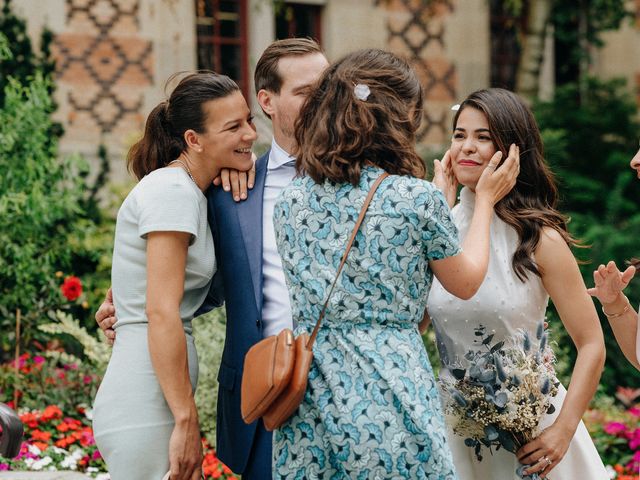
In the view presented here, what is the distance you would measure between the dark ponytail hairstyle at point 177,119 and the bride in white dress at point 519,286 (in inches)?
32.0

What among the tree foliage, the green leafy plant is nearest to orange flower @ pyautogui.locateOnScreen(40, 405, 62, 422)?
the green leafy plant

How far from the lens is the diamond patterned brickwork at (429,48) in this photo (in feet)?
40.1

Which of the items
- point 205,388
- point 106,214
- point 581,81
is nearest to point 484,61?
point 581,81

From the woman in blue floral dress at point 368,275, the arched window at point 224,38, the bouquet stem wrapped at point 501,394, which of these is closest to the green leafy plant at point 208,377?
the bouquet stem wrapped at point 501,394

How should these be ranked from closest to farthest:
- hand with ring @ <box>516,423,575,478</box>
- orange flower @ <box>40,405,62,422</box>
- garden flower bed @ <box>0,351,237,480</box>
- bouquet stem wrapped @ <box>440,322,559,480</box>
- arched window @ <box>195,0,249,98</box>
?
1. bouquet stem wrapped @ <box>440,322,559,480</box>
2. hand with ring @ <box>516,423,575,478</box>
3. garden flower bed @ <box>0,351,237,480</box>
4. orange flower @ <box>40,405,62,422</box>
5. arched window @ <box>195,0,249,98</box>

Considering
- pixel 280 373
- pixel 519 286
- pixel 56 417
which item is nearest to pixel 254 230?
pixel 280 373

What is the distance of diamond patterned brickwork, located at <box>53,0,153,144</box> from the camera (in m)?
10.1

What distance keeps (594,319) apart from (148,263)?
1.54m

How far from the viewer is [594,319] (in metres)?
3.55

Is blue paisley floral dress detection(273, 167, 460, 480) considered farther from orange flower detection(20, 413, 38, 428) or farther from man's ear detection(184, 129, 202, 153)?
orange flower detection(20, 413, 38, 428)

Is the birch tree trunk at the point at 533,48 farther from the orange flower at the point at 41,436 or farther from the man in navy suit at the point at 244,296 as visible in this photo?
the man in navy suit at the point at 244,296

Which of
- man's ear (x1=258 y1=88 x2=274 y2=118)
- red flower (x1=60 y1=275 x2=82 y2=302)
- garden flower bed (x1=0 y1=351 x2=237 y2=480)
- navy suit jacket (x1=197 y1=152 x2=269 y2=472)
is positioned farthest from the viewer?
red flower (x1=60 y1=275 x2=82 y2=302)

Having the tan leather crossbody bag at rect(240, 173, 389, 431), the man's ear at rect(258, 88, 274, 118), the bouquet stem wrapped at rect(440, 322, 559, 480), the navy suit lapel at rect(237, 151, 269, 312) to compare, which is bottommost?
the bouquet stem wrapped at rect(440, 322, 559, 480)

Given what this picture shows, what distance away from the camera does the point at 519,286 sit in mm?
3617
